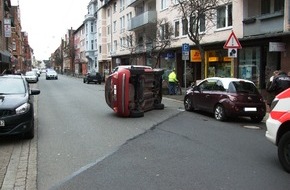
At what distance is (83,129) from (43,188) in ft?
17.9

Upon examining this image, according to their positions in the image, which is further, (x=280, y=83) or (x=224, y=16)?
(x=224, y=16)

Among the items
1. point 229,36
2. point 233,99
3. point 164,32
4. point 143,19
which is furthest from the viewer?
point 143,19

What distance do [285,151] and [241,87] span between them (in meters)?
6.97

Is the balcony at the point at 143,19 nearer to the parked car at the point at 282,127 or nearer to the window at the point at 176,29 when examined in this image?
the window at the point at 176,29

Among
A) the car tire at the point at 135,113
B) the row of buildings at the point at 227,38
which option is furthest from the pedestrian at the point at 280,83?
the car tire at the point at 135,113

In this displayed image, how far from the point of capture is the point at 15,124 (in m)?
8.77

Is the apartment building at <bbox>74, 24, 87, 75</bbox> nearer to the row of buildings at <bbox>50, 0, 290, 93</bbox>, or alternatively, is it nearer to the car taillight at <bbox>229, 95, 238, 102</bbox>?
the row of buildings at <bbox>50, 0, 290, 93</bbox>

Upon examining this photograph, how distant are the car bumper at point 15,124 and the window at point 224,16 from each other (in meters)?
18.8

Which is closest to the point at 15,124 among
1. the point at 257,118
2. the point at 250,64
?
the point at 257,118

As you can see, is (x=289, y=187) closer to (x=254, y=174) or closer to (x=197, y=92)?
(x=254, y=174)

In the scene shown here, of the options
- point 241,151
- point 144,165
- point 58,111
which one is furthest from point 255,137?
point 58,111

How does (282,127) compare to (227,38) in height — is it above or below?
below

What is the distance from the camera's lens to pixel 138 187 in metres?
5.64

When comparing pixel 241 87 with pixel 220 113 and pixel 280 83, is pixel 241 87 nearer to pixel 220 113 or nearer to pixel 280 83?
pixel 220 113
